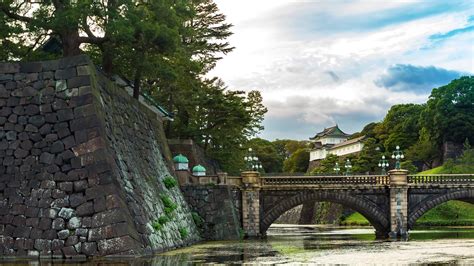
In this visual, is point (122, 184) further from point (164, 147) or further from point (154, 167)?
point (164, 147)

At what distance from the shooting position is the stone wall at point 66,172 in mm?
26328

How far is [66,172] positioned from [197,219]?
18.7 m

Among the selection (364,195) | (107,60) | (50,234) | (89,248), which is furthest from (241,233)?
(89,248)

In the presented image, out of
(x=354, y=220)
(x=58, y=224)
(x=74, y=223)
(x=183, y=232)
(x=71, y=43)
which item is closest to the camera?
(x=74, y=223)

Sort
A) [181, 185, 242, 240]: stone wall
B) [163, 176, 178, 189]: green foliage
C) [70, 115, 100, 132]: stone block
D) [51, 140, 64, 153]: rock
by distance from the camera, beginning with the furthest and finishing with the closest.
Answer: [181, 185, 242, 240]: stone wall → [163, 176, 178, 189]: green foliage → [70, 115, 100, 132]: stone block → [51, 140, 64, 153]: rock

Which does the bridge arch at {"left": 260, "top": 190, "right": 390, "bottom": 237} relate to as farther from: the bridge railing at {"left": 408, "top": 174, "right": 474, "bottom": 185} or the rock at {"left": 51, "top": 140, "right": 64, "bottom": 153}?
the rock at {"left": 51, "top": 140, "right": 64, "bottom": 153}

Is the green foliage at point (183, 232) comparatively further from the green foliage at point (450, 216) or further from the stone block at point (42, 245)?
the green foliage at point (450, 216)

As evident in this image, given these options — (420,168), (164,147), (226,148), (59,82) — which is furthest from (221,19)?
(420,168)

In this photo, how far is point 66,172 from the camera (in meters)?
27.6

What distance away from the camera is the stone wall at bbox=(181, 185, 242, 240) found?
46.0 m

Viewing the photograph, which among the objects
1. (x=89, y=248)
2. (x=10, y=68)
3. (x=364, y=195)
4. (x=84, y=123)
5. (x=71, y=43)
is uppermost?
(x=71, y=43)

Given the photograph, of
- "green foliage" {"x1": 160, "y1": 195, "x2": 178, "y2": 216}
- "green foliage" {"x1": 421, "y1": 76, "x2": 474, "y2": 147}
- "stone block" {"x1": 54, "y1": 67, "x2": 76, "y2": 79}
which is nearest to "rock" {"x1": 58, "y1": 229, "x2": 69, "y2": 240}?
"stone block" {"x1": 54, "y1": 67, "x2": 76, "y2": 79}

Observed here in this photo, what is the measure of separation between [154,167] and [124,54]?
20.1 feet

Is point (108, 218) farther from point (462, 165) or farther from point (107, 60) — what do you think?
point (462, 165)
